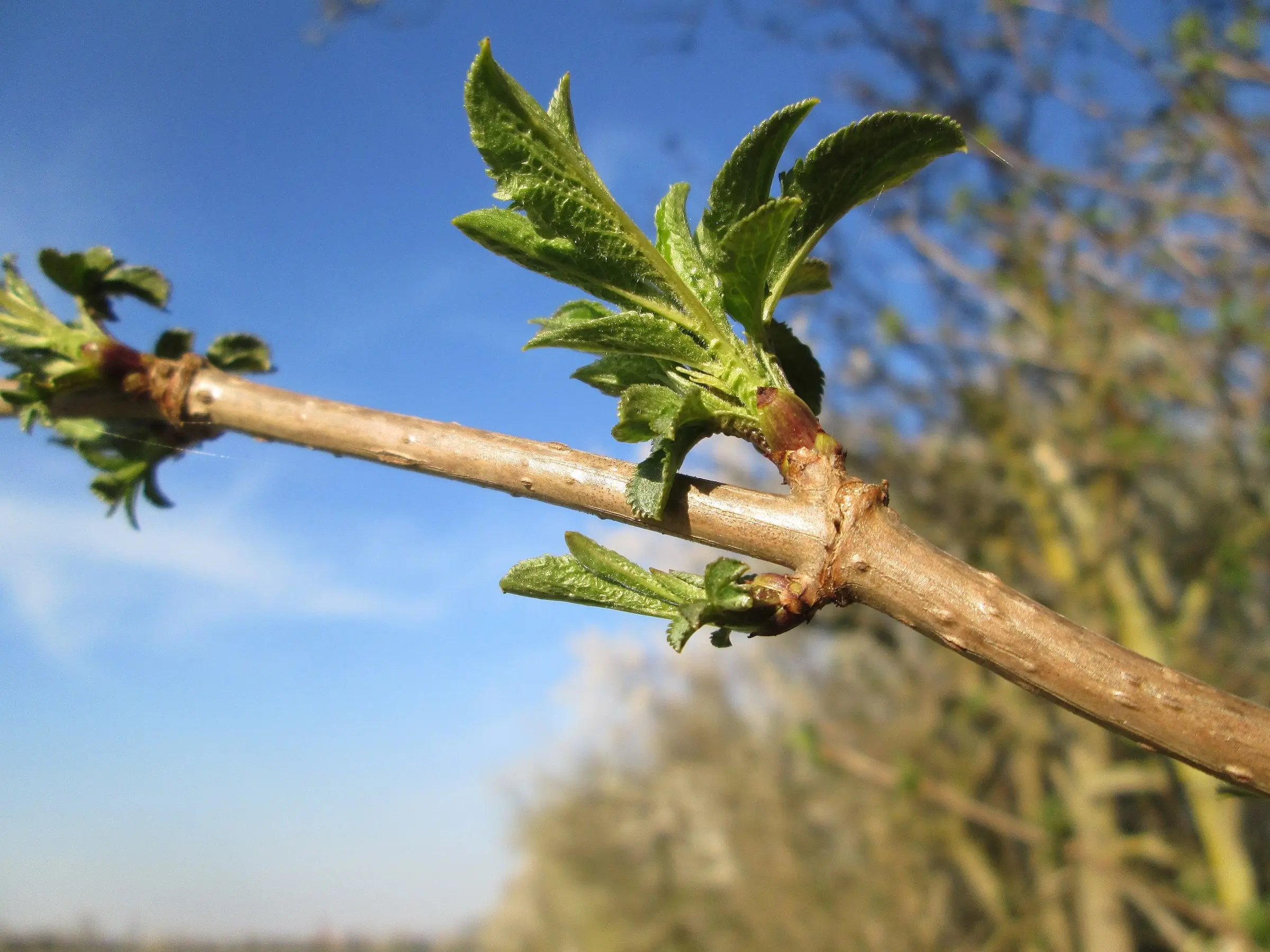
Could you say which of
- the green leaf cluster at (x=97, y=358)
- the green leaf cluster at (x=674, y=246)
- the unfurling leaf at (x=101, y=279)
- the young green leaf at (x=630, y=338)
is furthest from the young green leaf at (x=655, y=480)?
the unfurling leaf at (x=101, y=279)

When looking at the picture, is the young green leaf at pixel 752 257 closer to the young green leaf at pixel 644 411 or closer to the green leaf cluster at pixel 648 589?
the young green leaf at pixel 644 411

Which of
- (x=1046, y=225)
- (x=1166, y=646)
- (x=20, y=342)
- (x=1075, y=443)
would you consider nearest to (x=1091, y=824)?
(x=1166, y=646)

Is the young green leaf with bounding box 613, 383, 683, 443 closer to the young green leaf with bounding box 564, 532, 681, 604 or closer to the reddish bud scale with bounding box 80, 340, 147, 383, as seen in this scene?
the young green leaf with bounding box 564, 532, 681, 604

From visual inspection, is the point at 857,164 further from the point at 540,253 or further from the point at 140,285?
the point at 140,285

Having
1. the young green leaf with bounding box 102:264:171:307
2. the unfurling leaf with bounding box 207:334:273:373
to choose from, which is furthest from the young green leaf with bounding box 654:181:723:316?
the young green leaf with bounding box 102:264:171:307

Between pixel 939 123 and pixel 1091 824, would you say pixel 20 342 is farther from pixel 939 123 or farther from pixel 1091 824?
pixel 1091 824
